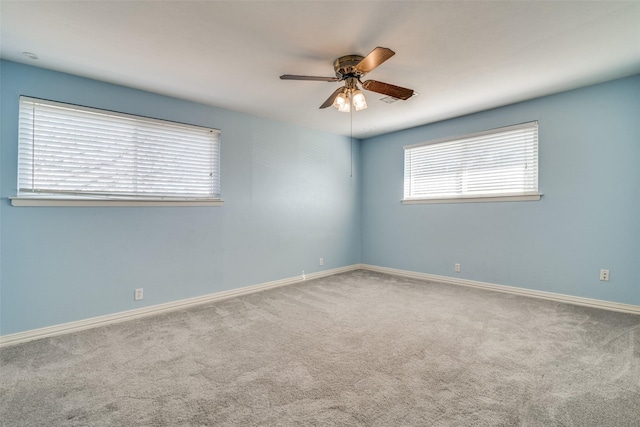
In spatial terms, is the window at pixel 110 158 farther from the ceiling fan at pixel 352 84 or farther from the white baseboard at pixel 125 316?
the ceiling fan at pixel 352 84

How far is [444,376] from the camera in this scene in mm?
1943

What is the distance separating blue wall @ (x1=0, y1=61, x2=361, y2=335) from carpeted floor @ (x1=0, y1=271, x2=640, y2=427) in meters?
0.40

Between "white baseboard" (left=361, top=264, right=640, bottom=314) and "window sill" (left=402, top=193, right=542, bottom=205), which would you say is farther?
"window sill" (left=402, top=193, right=542, bottom=205)

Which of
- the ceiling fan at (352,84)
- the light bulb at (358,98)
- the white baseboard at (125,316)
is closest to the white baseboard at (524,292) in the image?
the white baseboard at (125,316)

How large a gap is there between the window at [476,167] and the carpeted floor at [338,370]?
1.58m

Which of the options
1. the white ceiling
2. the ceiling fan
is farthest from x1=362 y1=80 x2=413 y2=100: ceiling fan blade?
the white ceiling

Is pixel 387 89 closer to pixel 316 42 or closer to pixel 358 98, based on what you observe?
pixel 358 98

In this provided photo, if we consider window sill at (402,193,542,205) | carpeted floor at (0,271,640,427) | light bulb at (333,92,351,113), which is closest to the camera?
carpeted floor at (0,271,640,427)

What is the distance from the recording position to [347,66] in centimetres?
248

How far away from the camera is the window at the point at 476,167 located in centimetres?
375

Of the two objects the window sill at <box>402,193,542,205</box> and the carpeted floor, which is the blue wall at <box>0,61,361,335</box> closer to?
the carpeted floor

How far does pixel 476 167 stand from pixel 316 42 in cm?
305

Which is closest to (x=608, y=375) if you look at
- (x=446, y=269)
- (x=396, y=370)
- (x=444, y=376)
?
(x=444, y=376)

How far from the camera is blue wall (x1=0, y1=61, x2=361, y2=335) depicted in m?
2.57
